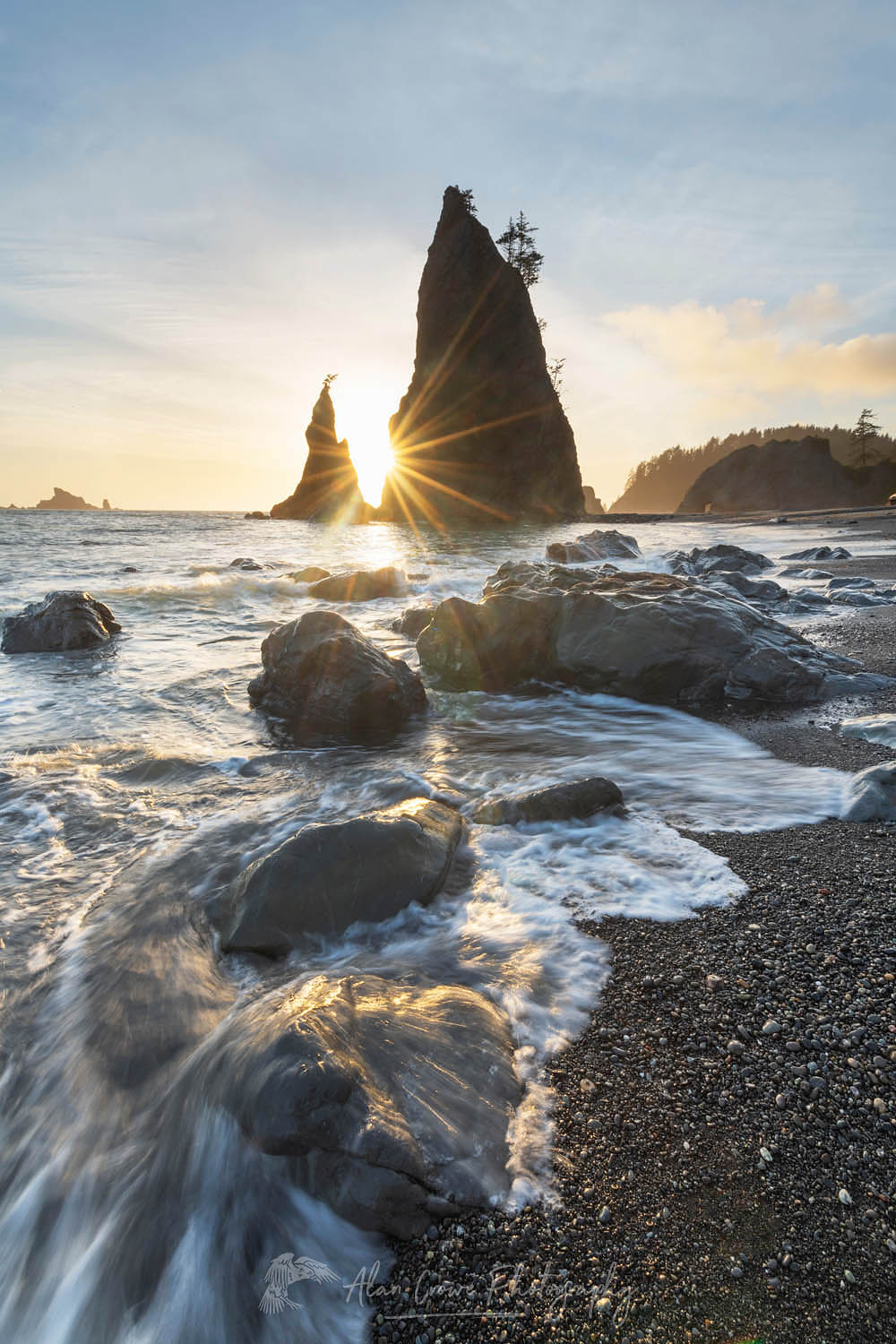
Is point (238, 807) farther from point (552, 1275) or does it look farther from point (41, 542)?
point (41, 542)

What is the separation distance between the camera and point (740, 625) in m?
6.05

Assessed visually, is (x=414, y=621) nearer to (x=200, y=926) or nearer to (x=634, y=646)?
(x=634, y=646)

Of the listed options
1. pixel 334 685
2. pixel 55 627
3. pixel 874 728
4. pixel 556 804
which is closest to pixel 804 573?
pixel 874 728

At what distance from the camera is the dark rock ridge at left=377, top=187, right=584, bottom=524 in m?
52.0

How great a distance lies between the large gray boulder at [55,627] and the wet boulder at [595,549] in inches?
461

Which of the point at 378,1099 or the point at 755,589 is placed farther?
the point at 755,589

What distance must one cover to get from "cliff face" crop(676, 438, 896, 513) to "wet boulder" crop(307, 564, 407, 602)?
56842 mm

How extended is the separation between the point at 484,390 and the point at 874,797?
5493 centimetres

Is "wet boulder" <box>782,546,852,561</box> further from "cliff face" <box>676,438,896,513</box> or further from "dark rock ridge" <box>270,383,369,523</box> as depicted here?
"dark rock ridge" <box>270,383,369,523</box>

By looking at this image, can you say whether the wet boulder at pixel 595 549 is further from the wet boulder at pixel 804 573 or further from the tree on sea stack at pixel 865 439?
the tree on sea stack at pixel 865 439

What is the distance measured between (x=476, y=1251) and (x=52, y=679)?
7.47m

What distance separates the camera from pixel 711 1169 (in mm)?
1575

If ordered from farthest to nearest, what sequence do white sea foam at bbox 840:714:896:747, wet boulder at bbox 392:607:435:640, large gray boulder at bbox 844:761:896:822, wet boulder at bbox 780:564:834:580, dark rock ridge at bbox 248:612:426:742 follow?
wet boulder at bbox 780:564:834:580
wet boulder at bbox 392:607:435:640
dark rock ridge at bbox 248:612:426:742
white sea foam at bbox 840:714:896:747
large gray boulder at bbox 844:761:896:822

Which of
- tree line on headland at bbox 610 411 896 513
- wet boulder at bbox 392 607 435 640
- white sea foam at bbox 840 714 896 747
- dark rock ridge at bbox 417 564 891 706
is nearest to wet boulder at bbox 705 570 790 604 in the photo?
dark rock ridge at bbox 417 564 891 706
